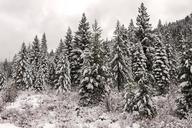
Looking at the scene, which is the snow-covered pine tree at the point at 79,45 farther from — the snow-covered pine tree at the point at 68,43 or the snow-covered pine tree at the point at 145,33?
the snow-covered pine tree at the point at 145,33

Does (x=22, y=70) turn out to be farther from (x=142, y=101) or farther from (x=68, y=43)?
(x=142, y=101)

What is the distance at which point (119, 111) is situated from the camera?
24.1 metres

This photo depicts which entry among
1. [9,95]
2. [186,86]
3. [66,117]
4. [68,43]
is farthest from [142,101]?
[68,43]

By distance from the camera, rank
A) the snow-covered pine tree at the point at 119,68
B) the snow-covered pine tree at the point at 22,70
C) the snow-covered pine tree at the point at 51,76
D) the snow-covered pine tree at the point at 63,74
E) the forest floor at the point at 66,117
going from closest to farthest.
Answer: the forest floor at the point at 66,117, the snow-covered pine tree at the point at 119,68, the snow-covered pine tree at the point at 63,74, the snow-covered pine tree at the point at 22,70, the snow-covered pine tree at the point at 51,76

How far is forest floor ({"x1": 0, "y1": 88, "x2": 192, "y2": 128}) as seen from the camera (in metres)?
19.1

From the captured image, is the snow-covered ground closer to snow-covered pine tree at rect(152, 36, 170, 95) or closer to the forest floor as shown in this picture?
the forest floor

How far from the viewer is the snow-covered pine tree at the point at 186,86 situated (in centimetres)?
2572

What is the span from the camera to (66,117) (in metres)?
21.8

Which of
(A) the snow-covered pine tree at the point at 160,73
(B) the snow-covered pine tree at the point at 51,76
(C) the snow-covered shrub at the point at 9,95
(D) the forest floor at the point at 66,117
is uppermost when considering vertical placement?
(B) the snow-covered pine tree at the point at 51,76

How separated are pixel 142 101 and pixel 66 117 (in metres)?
6.96

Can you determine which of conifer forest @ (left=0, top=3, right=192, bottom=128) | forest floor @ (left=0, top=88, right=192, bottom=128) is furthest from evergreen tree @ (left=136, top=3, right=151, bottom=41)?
forest floor @ (left=0, top=88, right=192, bottom=128)

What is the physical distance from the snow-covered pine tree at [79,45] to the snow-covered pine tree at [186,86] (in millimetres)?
20818

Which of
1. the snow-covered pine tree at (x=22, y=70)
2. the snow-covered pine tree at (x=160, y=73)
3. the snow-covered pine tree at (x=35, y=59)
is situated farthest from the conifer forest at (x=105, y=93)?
the snow-covered pine tree at (x=35, y=59)

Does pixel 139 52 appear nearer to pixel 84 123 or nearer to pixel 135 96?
pixel 135 96
